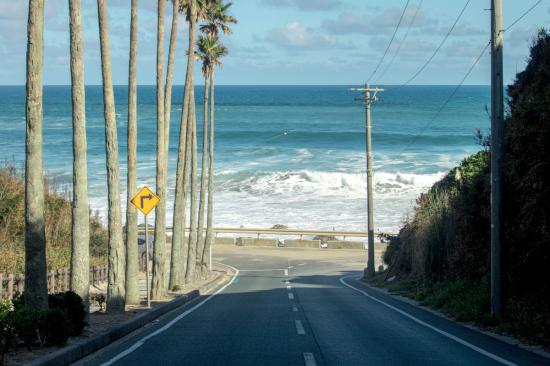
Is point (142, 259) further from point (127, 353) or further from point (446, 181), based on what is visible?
point (127, 353)

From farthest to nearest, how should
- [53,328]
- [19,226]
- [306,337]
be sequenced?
[19,226]
[306,337]
[53,328]

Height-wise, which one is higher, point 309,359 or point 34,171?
point 34,171

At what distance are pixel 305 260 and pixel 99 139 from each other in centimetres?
6116

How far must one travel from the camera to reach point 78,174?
1703 centimetres

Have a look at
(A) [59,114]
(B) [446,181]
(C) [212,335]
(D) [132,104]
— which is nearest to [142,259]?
(B) [446,181]

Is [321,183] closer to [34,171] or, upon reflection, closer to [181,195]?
[181,195]

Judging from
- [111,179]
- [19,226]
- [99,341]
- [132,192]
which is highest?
[111,179]

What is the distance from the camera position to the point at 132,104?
77.6 feet

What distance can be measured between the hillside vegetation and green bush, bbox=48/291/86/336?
9923 millimetres

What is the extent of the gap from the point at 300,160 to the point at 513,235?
77214 millimetres

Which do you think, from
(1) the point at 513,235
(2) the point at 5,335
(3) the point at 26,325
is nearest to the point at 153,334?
(3) the point at 26,325

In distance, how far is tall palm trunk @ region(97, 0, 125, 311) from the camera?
66.6 feet

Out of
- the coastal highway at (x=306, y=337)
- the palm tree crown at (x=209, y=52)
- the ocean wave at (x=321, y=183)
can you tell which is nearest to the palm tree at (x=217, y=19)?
the palm tree crown at (x=209, y=52)

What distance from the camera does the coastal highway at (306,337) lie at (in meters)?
12.7
